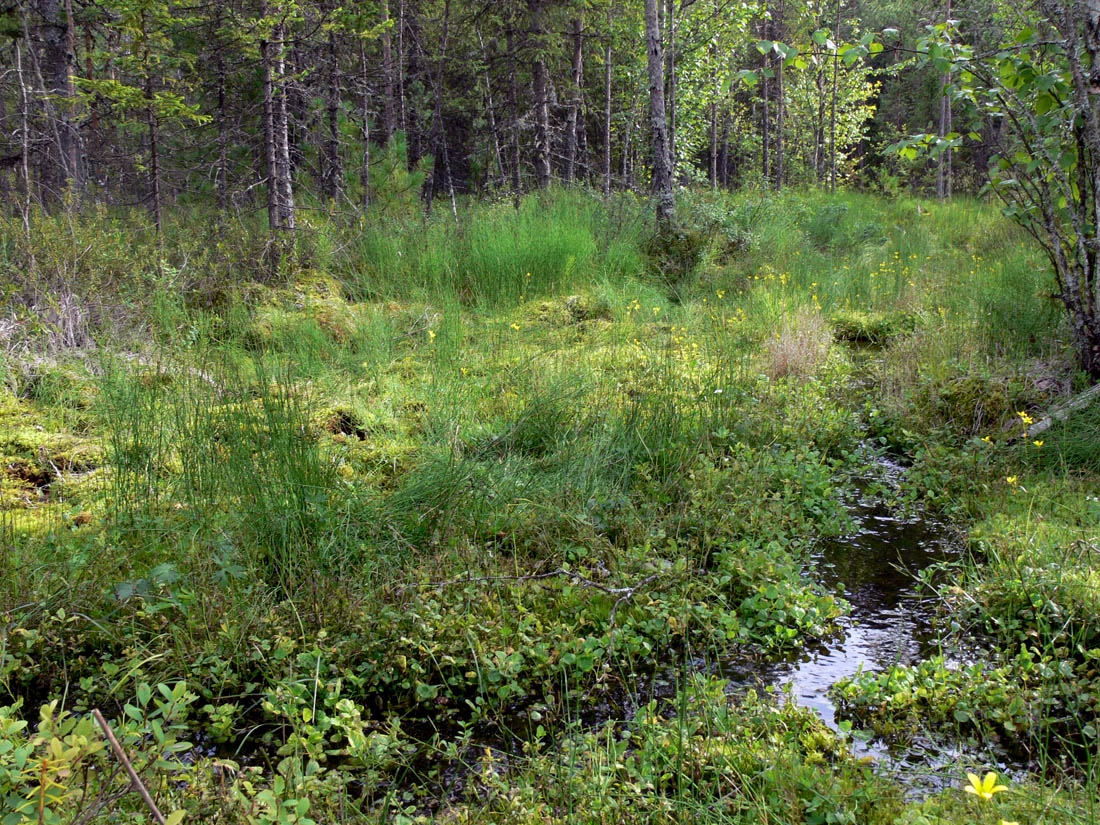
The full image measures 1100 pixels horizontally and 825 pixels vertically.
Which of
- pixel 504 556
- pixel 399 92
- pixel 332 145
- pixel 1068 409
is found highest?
pixel 399 92

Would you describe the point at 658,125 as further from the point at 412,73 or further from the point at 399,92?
the point at 412,73

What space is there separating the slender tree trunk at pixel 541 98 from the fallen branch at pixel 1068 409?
35.3 ft

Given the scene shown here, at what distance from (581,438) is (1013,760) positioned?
2.57 metres

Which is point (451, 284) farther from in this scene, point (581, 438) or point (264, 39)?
point (581, 438)

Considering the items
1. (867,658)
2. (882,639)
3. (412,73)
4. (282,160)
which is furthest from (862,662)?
(412,73)

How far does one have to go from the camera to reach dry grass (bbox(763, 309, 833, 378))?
5816 mm

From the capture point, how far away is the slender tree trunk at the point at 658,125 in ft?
30.4

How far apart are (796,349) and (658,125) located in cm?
485

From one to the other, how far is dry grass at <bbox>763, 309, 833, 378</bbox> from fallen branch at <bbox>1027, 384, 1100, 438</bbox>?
1.68 m

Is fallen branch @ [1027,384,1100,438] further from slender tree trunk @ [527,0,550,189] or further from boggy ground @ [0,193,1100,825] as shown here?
slender tree trunk @ [527,0,550,189]

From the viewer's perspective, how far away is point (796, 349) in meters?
5.91

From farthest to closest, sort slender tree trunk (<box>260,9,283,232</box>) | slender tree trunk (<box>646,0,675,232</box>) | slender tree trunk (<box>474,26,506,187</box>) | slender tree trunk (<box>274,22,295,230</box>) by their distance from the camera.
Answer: slender tree trunk (<box>474,26,506,187</box>) → slender tree trunk (<box>646,0,675,232</box>) → slender tree trunk (<box>274,22,295,230</box>) → slender tree trunk (<box>260,9,283,232</box>)

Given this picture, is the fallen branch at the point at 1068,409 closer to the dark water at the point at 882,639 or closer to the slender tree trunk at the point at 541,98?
the dark water at the point at 882,639

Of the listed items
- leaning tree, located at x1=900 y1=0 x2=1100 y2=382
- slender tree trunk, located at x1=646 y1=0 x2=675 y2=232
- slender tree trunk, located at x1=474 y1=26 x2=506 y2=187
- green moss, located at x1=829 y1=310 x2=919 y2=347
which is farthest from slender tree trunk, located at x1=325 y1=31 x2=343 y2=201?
leaning tree, located at x1=900 y1=0 x2=1100 y2=382
